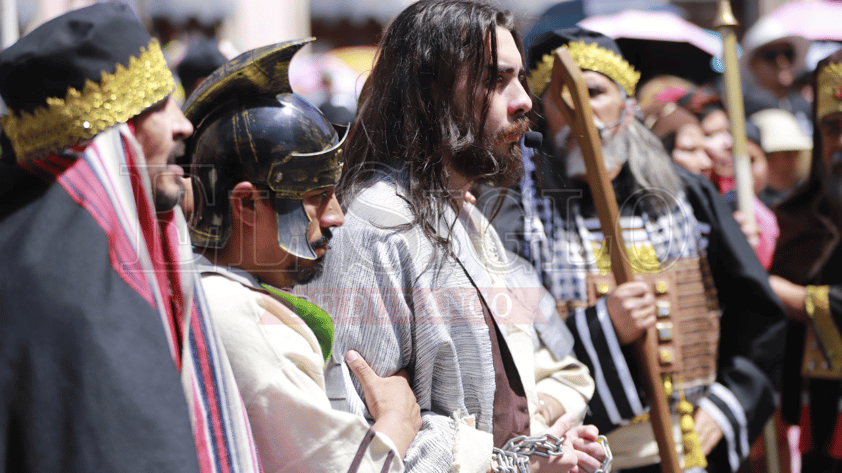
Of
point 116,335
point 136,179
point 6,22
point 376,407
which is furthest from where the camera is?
point 6,22

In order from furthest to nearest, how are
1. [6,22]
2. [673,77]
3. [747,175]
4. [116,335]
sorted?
1. [673,77]
2. [747,175]
3. [6,22]
4. [116,335]

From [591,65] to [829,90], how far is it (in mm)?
1335

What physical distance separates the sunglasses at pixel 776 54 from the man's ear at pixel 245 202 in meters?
7.38

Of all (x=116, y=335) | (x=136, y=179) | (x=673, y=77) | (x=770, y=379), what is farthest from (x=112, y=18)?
(x=673, y=77)

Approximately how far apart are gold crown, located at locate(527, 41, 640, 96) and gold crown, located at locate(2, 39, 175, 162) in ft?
6.84

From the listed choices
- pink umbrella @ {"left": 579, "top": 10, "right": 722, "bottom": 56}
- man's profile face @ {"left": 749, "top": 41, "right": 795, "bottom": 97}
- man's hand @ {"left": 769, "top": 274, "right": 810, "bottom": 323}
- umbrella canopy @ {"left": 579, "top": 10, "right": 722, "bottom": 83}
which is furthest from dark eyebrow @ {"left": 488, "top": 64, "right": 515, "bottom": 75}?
man's profile face @ {"left": 749, "top": 41, "right": 795, "bottom": 97}

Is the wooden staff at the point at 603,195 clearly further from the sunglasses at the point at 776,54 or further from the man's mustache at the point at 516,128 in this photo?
the sunglasses at the point at 776,54

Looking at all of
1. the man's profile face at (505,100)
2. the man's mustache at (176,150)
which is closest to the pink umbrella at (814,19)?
the man's profile face at (505,100)

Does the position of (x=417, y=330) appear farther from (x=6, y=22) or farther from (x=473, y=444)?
(x=6, y=22)

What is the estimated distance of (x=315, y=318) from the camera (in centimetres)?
182

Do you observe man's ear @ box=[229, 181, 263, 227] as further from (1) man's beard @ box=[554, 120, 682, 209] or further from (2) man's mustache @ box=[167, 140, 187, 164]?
(1) man's beard @ box=[554, 120, 682, 209]

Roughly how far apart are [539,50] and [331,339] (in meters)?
1.97

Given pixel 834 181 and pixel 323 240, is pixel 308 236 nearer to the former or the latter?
pixel 323 240

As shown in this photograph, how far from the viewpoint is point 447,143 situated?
2041mm
